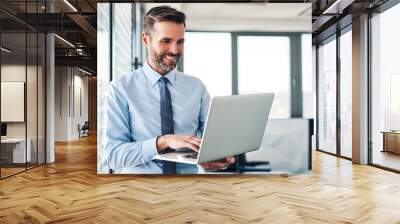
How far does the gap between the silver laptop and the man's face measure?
221 cm

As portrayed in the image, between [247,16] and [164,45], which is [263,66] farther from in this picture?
[164,45]

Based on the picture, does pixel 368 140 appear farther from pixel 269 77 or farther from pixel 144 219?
pixel 144 219

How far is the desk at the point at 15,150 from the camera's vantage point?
240 inches

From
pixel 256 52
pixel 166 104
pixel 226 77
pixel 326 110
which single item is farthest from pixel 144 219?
pixel 326 110

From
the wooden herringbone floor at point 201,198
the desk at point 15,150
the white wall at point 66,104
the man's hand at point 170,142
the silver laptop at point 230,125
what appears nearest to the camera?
the silver laptop at point 230,125

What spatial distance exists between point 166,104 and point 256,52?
1.57 m

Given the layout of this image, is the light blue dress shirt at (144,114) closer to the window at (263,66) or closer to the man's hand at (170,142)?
the man's hand at (170,142)

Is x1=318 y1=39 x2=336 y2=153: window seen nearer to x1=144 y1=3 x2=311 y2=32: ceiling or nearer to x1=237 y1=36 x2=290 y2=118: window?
x1=144 y1=3 x2=311 y2=32: ceiling

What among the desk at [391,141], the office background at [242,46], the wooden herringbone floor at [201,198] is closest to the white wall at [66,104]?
the wooden herringbone floor at [201,198]

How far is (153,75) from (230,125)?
2.77m

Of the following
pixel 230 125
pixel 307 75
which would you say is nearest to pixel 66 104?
pixel 307 75

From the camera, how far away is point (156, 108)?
5.72 m

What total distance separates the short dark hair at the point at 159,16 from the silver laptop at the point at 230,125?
8.35 feet

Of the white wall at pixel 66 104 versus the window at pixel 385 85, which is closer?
the window at pixel 385 85
